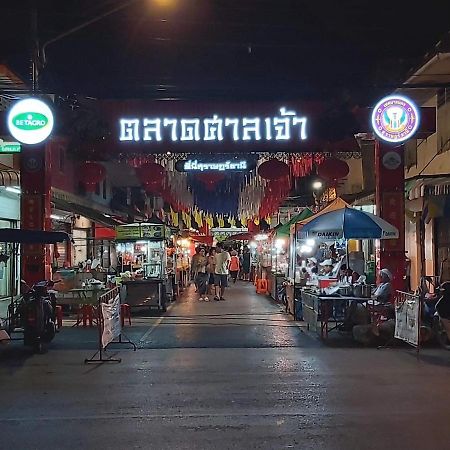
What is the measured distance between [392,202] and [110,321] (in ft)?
23.7

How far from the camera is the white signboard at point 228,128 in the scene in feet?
51.1

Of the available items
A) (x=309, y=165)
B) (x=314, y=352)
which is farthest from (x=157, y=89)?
(x=314, y=352)

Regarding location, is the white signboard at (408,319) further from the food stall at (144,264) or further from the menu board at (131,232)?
the menu board at (131,232)

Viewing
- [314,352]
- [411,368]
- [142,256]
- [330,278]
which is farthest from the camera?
[142,256]

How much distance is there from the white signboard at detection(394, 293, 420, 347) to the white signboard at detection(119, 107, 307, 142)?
5.27 m

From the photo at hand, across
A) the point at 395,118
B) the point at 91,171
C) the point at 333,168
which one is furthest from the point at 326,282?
A: the point at 91,171

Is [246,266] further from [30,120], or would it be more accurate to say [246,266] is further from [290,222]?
[30,120]

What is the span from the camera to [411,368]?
1001 cm

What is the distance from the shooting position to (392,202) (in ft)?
49.8

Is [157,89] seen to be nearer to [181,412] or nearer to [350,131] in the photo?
[350,131]

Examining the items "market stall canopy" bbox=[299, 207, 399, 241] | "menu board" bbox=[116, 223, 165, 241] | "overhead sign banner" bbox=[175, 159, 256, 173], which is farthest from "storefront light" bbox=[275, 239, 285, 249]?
"market stall canopy" bbox=[299, 207, 399, 241]

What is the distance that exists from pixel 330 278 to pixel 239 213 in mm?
13822

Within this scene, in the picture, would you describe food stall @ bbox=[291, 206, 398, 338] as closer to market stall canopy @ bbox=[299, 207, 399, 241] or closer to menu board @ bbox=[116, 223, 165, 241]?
market stall canopy @ bbox=[299, 207, 399, 241]

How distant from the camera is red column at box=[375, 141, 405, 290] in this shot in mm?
15016
